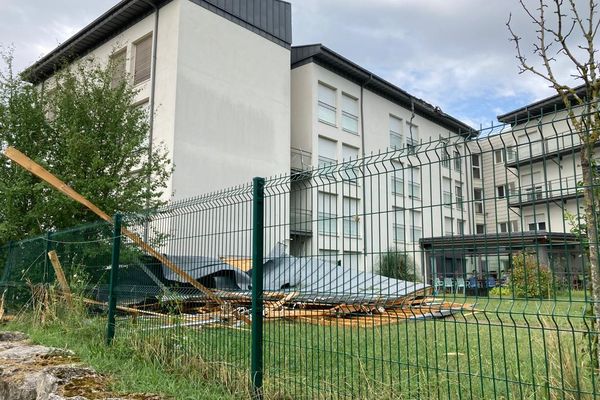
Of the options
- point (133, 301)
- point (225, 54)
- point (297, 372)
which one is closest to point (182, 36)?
point (225, 54)

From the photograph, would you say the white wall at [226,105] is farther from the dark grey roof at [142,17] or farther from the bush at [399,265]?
the bush at [399,265]

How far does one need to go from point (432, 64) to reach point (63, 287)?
11.0m

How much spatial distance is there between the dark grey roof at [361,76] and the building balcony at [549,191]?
19.3 metres

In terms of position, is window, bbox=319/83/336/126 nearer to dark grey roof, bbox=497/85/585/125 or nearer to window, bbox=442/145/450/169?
dark grey roof, bbox=497/85/585/125

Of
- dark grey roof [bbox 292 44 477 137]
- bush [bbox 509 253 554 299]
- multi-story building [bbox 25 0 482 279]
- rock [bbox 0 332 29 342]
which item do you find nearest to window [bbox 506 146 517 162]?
bush [bbox 509 253 554 299]

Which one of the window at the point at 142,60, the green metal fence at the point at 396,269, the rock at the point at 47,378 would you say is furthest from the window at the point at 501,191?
the window at the point at 142,60

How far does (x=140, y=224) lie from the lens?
23.6 ft

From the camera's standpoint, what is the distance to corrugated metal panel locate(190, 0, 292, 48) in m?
21.3

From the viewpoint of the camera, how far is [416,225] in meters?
3.58

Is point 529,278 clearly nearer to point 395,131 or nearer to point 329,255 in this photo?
point 329,255

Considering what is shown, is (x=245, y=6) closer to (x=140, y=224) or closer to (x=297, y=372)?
(x=140, y=224)

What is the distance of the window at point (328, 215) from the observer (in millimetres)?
4109

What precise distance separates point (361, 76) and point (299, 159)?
6242 millimetres

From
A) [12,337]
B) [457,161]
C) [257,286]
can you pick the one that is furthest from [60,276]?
[457,161]
